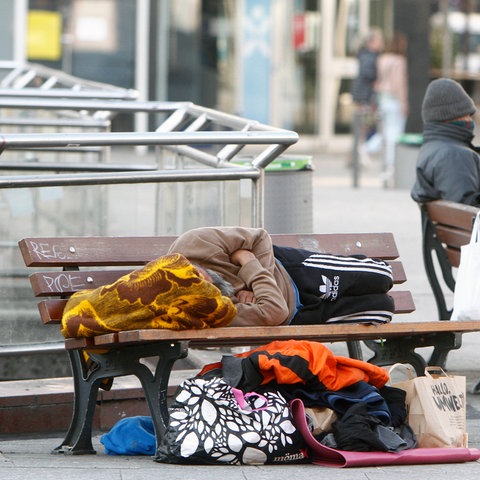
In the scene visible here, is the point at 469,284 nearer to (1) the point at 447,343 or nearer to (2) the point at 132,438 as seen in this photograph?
(1) the point at 447,343

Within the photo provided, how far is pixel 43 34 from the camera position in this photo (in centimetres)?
2081

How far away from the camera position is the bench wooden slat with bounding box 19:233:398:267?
17.0ft

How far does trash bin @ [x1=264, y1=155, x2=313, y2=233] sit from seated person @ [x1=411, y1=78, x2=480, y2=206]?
2.03ft

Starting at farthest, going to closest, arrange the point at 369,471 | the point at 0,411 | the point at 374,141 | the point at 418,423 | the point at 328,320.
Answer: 1. the point at 374,141
2. the point at 0,411
3. the point at 328,320
4. the point at 418,423
5. the point at 369,471

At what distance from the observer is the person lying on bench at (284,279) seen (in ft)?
16.4

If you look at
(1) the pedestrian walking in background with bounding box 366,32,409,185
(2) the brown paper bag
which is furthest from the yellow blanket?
(1) the pedestrian walking in background with bounding box 366,32,409,185

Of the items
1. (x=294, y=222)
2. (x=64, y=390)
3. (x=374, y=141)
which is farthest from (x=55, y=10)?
(x=64, y=390)

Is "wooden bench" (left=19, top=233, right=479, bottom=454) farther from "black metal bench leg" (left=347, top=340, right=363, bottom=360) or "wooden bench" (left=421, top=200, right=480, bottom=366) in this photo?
"wooden bench" (left=421, top=200, right=480, bottom=366)

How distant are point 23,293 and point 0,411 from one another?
2.79ft

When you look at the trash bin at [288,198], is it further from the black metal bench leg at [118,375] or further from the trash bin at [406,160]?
the trash bin at [406,160]

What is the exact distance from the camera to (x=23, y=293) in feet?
20.9

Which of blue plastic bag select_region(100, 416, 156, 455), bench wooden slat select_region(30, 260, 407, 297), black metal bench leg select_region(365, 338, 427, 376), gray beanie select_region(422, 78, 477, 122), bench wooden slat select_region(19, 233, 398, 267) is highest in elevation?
gray beanie select_region(422, 78, 477, 122)

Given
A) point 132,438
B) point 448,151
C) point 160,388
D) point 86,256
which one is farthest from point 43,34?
point 160,388

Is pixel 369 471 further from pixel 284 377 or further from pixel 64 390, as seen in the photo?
pixel 64 390
